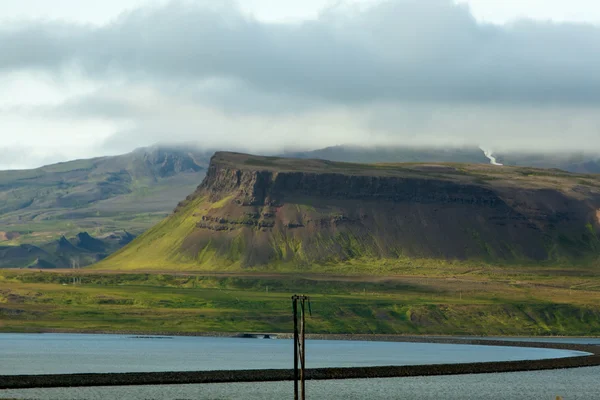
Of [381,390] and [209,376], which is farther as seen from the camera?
[209,376]

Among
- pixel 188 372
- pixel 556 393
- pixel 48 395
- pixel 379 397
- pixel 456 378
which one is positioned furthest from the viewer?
pixel 456 378

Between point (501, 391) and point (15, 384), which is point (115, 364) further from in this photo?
point (501, 391)

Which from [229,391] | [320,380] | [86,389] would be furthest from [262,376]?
[86,389]

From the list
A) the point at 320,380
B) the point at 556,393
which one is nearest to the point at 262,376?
the point at 320,380

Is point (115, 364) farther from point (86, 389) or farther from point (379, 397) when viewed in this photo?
point (379, 397)

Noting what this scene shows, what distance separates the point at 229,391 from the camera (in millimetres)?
156125

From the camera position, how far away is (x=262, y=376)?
177m

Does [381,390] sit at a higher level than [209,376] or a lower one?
lower

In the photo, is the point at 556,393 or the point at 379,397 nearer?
the point at 379,397

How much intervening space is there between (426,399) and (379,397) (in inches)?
247

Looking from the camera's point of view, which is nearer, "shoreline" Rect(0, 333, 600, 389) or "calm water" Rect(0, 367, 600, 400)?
"calm water" Rect(0, 367, 600, 400)

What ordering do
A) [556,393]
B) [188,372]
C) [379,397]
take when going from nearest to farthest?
[379,397] < [556,393] < [188,372]

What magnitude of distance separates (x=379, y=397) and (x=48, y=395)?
42.6 metres

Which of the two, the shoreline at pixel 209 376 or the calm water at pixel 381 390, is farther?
the shoreline at pixel 209 376
